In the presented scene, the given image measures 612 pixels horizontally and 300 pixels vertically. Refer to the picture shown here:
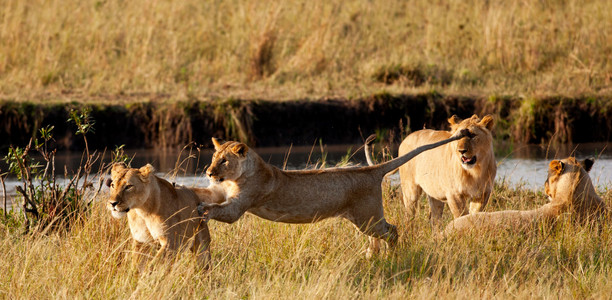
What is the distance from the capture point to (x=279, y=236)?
607cm

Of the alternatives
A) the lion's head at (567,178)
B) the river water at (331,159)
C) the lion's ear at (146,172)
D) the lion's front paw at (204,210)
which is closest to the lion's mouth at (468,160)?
the lion's head at (567,178)

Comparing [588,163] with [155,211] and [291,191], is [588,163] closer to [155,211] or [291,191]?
[291,191]

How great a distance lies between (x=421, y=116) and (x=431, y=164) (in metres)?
6.37

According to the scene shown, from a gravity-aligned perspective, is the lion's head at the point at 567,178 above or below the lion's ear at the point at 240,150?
below

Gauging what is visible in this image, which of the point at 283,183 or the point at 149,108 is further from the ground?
the point at 283,183

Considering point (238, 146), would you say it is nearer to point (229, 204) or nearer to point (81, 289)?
point (229, 204)

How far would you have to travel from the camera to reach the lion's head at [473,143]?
20.9ft

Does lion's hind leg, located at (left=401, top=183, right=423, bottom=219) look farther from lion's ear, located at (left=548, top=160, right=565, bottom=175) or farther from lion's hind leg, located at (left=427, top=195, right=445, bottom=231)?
lion's ear, located at (left=548, top=160, right=565, bottom=175)

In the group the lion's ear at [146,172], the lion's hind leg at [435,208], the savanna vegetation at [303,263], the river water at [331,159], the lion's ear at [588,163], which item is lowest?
the river water at [331,159]

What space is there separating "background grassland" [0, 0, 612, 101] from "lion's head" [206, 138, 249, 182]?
8.21m

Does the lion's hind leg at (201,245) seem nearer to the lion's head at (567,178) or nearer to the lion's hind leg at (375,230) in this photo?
the lion's hind leg at (375,230)

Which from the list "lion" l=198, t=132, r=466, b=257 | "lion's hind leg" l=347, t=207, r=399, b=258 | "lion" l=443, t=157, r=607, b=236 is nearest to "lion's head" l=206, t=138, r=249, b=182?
"lion" l=198, t=132, r=466, b=257

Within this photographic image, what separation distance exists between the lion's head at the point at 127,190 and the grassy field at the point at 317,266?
39 centimetres

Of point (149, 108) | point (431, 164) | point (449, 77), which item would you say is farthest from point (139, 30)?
point (431, 164)
